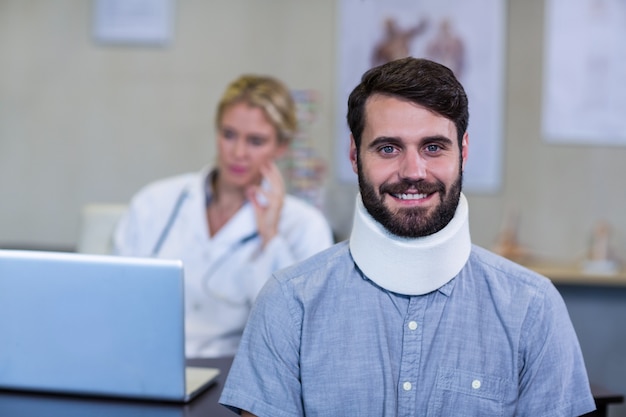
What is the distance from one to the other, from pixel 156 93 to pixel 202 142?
276 mm

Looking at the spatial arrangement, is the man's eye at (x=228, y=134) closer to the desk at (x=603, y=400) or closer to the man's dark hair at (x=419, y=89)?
the man's dark hair at (x=419, y=89)

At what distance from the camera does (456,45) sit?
136 inches

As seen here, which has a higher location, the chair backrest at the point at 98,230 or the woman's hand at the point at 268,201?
the woman's hand at the point at 268,201

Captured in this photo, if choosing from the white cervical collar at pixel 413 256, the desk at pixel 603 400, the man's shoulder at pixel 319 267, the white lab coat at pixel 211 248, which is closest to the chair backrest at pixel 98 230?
the white lab coat at pixel 211 248

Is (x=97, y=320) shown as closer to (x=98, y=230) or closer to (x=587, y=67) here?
(x=98, y=230)

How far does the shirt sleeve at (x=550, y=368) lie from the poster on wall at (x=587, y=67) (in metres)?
2.12

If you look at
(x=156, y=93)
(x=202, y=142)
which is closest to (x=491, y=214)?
(x=202, y=142)

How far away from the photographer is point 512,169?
347 cm

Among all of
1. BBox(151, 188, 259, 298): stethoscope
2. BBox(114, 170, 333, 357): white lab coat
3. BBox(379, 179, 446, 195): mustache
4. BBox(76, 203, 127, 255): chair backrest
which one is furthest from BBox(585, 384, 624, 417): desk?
BBox(76, 203, 127, 255): chair backrest

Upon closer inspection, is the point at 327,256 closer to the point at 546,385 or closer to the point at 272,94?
the point at 546,385

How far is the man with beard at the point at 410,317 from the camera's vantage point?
1424 millimetres

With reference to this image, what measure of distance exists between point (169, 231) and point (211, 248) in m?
0.15

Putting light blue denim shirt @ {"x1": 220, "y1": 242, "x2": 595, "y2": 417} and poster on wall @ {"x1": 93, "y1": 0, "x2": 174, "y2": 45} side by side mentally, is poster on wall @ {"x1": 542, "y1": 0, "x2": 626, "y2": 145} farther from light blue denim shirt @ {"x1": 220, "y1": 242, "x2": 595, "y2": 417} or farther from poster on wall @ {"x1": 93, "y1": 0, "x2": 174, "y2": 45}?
light blue denim shirt @ {"x1": 220, "y1": 242, "x2": 595, "y2": 417}

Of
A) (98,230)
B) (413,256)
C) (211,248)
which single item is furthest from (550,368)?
(98,230)
